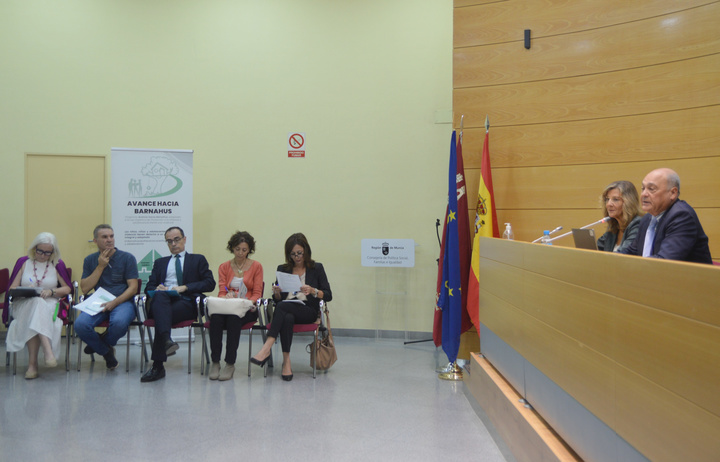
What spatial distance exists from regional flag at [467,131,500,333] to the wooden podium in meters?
1.65

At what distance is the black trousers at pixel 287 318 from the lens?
503 centimetres

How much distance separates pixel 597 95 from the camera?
471cm

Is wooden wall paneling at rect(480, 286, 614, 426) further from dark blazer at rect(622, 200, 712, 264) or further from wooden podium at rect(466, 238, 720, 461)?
dark blazer at rect(622, 200, 712, 264)

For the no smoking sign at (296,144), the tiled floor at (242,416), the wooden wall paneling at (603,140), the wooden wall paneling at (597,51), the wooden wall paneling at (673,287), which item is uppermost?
the wooden wall paneling at (597,51)

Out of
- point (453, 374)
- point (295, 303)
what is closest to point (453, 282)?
point (453, 374)

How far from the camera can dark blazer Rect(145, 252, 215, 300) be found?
210 inches

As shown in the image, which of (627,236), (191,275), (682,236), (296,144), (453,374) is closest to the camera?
(682,236)

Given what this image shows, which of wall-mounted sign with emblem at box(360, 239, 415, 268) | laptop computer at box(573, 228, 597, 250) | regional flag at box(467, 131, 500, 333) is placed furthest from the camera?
wall-mounted sign with emblem at box(360, 239, 415, 268)

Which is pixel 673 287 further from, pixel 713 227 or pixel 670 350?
pixel 713 227

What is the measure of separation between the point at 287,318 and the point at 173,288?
1.08 meters

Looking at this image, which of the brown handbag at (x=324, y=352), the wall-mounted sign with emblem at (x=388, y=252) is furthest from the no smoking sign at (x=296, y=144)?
the brown handbag at (x=324, y=352)

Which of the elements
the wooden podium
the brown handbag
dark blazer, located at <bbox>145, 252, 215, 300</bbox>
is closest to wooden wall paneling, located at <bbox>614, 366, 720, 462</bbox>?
the wooden podium

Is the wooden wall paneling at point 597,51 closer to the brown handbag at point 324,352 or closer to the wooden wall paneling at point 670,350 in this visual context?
the brown handbag at point 324,352

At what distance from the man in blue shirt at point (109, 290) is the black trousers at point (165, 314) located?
0.29m
